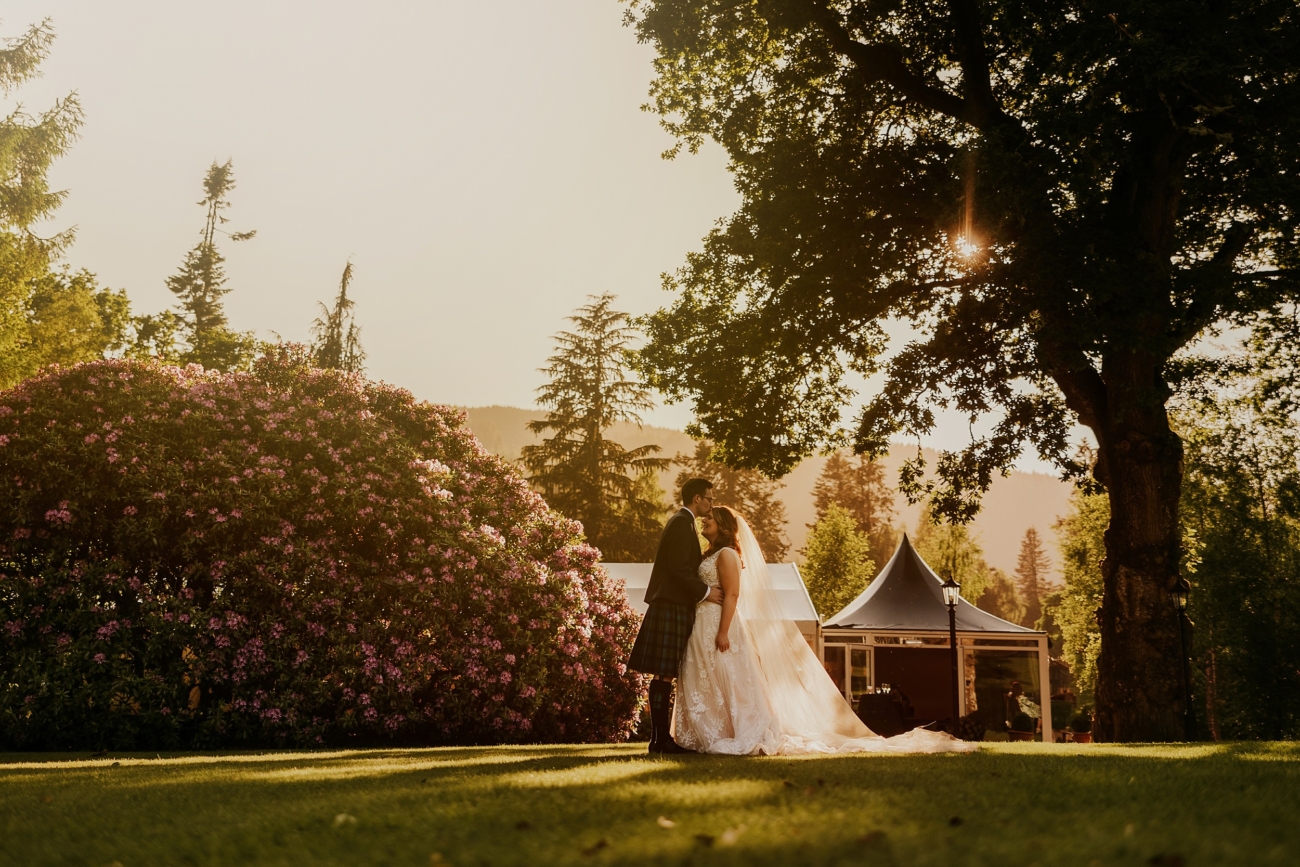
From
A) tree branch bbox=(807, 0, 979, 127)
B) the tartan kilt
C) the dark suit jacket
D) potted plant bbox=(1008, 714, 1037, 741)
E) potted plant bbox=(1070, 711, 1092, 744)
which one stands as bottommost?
potted plant bbox=(1070, 711, 1092, 744)

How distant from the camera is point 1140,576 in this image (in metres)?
13.2

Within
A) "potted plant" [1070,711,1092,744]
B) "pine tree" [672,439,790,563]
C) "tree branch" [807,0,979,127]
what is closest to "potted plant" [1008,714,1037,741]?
"potted plant" [1070,711,1092,744]

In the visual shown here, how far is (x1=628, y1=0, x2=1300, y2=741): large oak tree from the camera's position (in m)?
11.6

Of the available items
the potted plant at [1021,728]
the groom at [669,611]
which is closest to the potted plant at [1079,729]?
the potted plant at [1021,728]

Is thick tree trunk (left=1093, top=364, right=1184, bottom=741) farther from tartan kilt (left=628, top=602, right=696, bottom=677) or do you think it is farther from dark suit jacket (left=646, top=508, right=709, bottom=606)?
tartan kilt (left=628, top=602, right=696, bottom=677)

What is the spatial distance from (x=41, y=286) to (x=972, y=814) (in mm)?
38858

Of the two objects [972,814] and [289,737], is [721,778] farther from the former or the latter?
[289,737]

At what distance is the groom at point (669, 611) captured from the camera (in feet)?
27.8

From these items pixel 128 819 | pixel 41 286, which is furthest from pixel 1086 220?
pixel 41 286

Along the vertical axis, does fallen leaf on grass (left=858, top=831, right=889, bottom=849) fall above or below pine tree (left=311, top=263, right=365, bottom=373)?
below

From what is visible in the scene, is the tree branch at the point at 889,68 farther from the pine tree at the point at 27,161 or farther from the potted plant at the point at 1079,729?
the pine tree at the point at 27,161

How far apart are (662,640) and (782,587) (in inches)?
670

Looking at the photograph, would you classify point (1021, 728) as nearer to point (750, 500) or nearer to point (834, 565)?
point (834, 565)

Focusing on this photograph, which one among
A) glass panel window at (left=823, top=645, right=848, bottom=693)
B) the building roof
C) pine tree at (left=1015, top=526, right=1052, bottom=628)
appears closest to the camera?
the building roof
